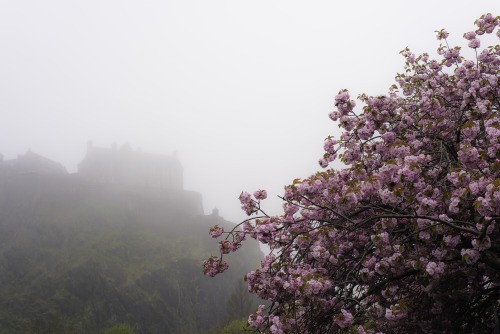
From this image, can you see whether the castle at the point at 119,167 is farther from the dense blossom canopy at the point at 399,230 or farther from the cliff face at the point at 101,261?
the dense blossom canopy at the point at 399,230

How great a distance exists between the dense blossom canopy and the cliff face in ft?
92.2

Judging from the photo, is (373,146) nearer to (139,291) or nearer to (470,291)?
(470,291)

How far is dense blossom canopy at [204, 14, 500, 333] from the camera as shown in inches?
169

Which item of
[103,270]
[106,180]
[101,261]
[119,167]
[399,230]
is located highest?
[119,167]

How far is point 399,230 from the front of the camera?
15.5 ft

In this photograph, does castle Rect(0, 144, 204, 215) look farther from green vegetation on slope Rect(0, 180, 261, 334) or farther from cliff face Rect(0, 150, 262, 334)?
green vegetation on slope Rect(0, 180, 261, 334)

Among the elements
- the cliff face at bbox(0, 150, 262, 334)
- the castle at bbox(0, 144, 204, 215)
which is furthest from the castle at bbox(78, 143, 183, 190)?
the cliff face at bbox(0, 150, 262, 334)

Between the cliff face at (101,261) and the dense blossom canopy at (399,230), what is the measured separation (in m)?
28.1

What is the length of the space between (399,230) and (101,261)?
164 ft

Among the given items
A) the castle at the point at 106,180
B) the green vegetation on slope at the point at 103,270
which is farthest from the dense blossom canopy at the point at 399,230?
the castle at the point at 106,180

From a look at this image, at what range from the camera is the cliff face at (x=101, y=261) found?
36675 mm

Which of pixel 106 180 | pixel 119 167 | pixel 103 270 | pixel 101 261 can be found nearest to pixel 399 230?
pixel 103 270

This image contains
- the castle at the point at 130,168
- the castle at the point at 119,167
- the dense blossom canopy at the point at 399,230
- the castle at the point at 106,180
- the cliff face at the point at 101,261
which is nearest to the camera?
the dense blossom canopy at the point at 399,230

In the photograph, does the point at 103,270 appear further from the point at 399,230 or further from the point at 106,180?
the point at 399,230
